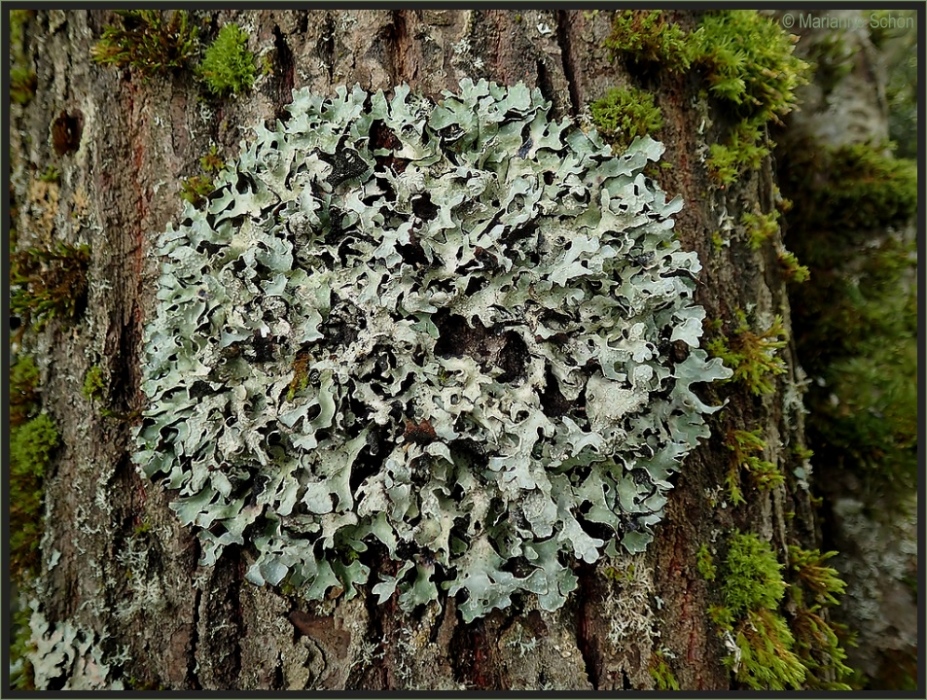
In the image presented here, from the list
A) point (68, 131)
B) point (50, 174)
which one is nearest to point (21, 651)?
point (50, 174)

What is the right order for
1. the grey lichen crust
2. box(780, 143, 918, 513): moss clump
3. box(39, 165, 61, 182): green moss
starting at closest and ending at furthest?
the grey lichen crust < box(39, 165, 61, 182): green moss < box(780, 143, 918, 513): moss clump

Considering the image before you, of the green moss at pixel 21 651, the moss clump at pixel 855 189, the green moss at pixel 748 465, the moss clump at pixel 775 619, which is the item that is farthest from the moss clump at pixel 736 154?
the green moss at pixel 21 651

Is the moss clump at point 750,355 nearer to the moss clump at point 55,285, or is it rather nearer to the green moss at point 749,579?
the green moss at point 749,579

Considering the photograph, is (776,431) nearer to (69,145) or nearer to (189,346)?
(189,346)

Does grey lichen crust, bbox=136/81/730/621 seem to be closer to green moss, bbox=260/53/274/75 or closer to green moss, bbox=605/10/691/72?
green moss, bbox=260/53/274/75

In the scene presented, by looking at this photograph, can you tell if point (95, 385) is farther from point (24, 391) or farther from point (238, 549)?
point (238, 549)

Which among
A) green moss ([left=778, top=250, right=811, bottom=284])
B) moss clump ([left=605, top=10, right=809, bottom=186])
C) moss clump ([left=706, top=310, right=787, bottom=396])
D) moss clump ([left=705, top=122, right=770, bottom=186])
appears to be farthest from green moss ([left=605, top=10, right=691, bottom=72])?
moss clump ([left=706, top=310, right=787, bottom=396])

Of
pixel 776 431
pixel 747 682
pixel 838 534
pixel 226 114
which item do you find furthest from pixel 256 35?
pixel 838 534
